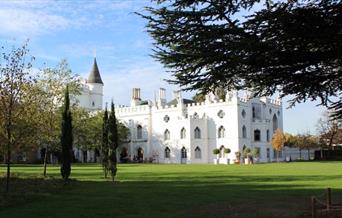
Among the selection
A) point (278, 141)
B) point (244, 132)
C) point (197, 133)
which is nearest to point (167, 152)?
point (197, 133)

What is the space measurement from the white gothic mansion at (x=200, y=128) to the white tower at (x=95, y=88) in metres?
10.7

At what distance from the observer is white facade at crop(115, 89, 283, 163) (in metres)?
79.9

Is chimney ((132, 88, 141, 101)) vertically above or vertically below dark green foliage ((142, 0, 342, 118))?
above

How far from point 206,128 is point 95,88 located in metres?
A: 27.5

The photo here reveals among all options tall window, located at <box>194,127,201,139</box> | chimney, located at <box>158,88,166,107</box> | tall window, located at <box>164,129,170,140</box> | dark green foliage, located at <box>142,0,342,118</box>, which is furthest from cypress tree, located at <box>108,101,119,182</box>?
chimney, located at <box>158,88,166,107</box>

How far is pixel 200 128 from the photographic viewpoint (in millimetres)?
81875

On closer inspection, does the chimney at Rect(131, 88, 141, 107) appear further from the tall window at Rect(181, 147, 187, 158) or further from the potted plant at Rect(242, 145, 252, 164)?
the potted plant at Rect(242, 145, 252, 164)

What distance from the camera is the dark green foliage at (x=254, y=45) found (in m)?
8.62

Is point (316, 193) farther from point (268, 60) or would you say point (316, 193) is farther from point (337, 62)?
point (268, 60)

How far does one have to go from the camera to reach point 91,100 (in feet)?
326

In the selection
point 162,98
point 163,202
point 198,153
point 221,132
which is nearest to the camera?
point 163,202

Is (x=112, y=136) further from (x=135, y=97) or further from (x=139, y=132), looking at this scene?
(x=135, y=97)

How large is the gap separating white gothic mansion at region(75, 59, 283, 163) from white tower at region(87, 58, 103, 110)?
1072 centimetres

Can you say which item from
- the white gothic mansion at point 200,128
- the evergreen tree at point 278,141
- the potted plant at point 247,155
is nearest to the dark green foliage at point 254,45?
the potted plant at point 247,155
